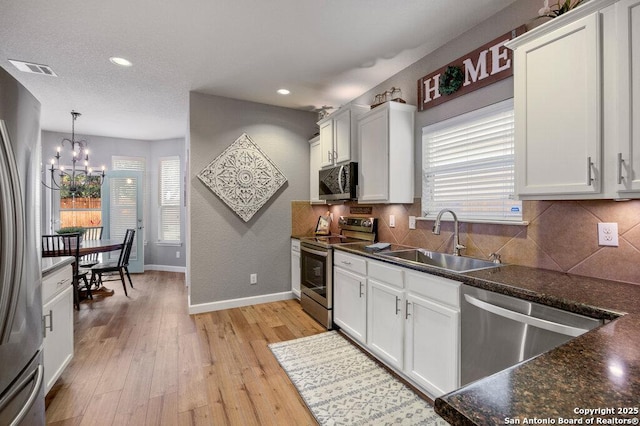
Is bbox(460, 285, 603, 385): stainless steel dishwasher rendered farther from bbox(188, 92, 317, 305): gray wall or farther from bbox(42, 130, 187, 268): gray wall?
bbox(42, 130, 187, 268): gray wall

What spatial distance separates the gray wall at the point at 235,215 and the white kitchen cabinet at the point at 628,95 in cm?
339

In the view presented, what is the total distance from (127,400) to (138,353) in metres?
0.72

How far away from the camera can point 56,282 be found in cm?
206

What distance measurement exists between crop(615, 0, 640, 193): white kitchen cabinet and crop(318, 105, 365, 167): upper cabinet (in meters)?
2.19

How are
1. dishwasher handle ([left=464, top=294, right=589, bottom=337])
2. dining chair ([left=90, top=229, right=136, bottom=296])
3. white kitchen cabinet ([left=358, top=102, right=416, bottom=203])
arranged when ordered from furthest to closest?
dining chair ([left=90, top=229, right=136, bottom=296]), white kitchen cabinet ([left=358, top=102, right=416, bottom=203]), dishwasher handle ([left=464, top=294, right=589, bottom=337])

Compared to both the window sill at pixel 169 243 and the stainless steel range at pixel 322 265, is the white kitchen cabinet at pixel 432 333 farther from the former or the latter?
the window sill at pixel 169 243

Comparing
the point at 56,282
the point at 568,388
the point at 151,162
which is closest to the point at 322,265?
the point at 56,282

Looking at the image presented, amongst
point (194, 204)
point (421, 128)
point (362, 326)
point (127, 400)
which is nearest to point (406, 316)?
point (362, 326)

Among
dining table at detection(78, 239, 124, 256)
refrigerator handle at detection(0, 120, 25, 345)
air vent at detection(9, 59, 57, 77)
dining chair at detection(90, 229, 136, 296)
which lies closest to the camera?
refrigerator handle at detection(0, 120, 25, 345)

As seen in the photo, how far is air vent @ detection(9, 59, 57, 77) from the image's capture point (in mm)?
2896

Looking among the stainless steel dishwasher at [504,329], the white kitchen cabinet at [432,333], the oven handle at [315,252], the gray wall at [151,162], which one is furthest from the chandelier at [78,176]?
the stainless steel dishwasher at [504,329]

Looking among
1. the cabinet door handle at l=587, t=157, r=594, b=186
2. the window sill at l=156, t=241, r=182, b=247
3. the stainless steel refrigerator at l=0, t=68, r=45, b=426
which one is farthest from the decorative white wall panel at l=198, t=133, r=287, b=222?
the cabinet door handle at l=587, t=157, r=594, b=186

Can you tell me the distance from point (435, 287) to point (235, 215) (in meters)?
2.75

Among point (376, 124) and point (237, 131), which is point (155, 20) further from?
point (376, 124)
